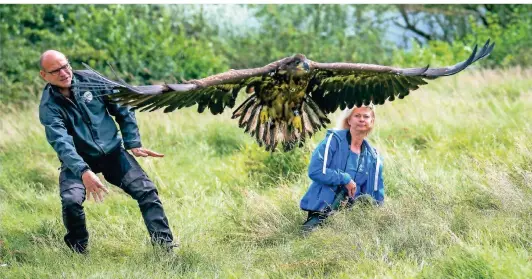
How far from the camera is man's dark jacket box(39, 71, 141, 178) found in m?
6.19

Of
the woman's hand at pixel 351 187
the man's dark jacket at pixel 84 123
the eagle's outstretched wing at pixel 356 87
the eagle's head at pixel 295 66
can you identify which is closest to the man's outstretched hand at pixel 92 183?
the man's dark jacket at pixel 84 123

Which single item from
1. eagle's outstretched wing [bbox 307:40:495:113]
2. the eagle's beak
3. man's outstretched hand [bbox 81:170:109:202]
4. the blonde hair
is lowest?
man's outstretched hand [bbox 81:170:109:202]

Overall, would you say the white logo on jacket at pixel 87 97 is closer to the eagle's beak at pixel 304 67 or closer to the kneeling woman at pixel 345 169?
the eagle's beak at pixel 304 67

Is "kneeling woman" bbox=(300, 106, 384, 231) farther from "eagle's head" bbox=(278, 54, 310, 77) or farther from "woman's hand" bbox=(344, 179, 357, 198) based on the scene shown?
"eagle's head" bbox=(278, 54, 310, 77)

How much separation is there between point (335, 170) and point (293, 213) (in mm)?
595

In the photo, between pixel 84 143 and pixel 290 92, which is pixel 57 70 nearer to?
pixel 84 143

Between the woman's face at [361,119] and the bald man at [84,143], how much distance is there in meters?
1.59

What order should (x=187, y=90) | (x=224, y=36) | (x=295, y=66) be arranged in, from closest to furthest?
(x=187, y=90)
(x=295, y=66)
(x=224, y=36)

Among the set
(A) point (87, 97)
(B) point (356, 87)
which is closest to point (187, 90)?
(A) point (87, 97)

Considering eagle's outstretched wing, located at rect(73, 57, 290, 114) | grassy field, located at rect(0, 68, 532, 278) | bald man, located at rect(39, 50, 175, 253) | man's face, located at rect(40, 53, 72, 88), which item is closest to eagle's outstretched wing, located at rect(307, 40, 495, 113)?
eagle's outstretched wing, located at rect(73, 57, 290, 114)

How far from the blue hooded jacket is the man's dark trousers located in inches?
46.8

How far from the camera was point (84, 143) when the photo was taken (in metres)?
6.38

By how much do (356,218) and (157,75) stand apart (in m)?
Result: 9.82

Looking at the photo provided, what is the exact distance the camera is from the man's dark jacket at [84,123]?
619 cm
